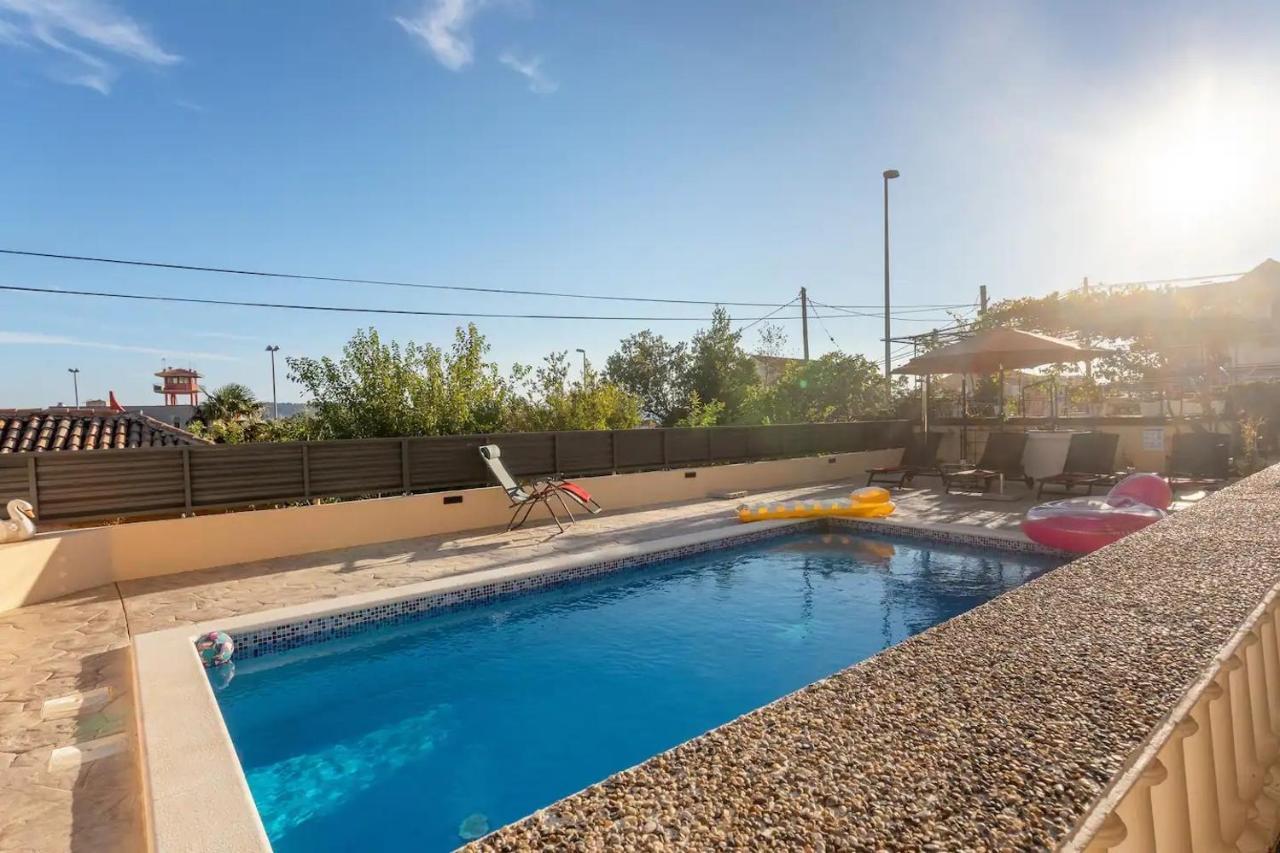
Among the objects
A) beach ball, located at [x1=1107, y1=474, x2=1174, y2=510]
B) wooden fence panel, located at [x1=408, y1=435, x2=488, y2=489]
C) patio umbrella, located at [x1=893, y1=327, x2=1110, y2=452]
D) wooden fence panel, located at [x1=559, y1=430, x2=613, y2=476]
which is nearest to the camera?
beach ball, located at [x1=1107, y1=474, x2=1174, y2=510]

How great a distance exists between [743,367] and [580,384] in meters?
7.15

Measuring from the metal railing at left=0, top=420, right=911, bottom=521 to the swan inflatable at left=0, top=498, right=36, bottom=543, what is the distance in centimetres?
47

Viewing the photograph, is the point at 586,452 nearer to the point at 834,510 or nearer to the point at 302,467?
the point at 834,510

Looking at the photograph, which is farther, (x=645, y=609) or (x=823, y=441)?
(x=823, y=441)

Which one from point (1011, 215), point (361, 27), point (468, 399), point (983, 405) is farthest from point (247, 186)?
point (983, 405)

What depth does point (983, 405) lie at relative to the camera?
15.8 meters

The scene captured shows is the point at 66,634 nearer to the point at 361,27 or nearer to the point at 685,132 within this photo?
the point at 361,27

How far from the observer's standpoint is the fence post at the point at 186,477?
7.02 metres

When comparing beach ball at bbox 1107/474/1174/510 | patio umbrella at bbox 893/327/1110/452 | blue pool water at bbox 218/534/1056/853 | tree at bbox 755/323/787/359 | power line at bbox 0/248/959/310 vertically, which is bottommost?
blue pool water at bbox 218/534/1056/853

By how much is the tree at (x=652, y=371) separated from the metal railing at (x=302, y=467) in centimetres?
778

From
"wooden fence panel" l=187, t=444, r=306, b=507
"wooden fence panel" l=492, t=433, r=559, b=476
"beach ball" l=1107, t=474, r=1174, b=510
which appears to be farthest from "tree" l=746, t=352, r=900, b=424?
"wooden fence panel" l=187, t=444, r=306, b=507

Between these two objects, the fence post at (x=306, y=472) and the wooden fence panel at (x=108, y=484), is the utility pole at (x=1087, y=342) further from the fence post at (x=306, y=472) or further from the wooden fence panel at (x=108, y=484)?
the wooden fence panel at (x=108, y=484)

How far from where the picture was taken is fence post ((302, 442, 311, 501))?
25.3 ft

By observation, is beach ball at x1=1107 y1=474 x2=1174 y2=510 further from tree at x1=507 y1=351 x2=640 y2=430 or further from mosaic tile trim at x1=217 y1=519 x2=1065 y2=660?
tree at x1=507 y1=351 x2=640 y2=430
